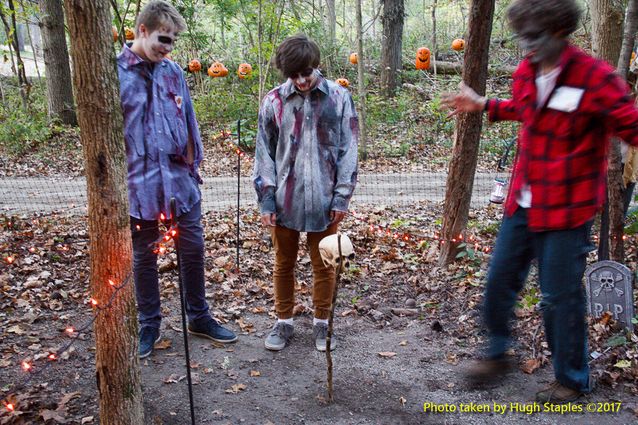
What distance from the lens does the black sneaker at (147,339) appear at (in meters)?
3.83

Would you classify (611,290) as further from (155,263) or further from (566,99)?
(155,263)

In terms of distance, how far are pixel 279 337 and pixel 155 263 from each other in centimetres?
108

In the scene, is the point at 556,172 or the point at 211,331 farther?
the point at 211,331

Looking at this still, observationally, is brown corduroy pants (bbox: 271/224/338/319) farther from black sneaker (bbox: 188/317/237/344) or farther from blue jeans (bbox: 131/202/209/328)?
blue jeans (bbox: 131/202/209/328)

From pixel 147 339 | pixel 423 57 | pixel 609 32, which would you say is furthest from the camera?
pixel 423 57

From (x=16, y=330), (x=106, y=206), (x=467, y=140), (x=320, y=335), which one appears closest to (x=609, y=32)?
(x=467, y=140)

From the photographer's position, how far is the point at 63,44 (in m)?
13.1

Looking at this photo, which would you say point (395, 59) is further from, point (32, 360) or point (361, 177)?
point (32, 360)

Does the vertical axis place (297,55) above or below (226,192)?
above

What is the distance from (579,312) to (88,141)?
8.20 ft

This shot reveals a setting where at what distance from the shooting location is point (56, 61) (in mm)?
13039

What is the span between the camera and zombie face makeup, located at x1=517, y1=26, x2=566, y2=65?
8.11 ft

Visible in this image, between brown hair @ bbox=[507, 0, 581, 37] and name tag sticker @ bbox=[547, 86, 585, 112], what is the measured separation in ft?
0.88

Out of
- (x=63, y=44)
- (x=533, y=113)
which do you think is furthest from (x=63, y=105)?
(x=533, y=113)
